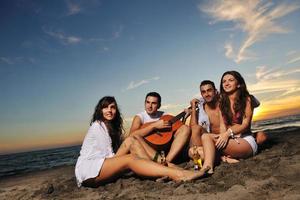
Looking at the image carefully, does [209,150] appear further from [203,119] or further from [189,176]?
[203,119]

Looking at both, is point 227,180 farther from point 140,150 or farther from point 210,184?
point 140,150

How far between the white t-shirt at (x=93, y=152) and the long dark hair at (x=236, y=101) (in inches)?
89.8

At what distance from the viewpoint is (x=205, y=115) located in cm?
594


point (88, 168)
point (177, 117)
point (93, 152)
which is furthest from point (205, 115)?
point (88, 168)

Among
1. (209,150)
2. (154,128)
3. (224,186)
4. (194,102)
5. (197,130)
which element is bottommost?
(224,186)

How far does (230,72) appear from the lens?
5371mm

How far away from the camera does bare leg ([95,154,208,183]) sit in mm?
4211

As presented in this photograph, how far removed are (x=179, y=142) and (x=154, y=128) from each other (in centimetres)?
65

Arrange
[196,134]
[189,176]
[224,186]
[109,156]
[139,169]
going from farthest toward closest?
1. [196,134]
2. [109,156]
3. [139,169]
4. [189,176]
5. [224,186]

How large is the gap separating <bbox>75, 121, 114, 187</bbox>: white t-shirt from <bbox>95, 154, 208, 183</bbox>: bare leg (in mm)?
144

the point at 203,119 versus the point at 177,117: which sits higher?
the point at 177,117

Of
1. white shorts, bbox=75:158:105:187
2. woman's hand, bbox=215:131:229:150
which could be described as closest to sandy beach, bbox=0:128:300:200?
white shorts, bbox=75:158:105:187

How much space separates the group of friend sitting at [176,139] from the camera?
15.1 feet

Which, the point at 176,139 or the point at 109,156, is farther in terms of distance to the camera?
the point at 176,139
